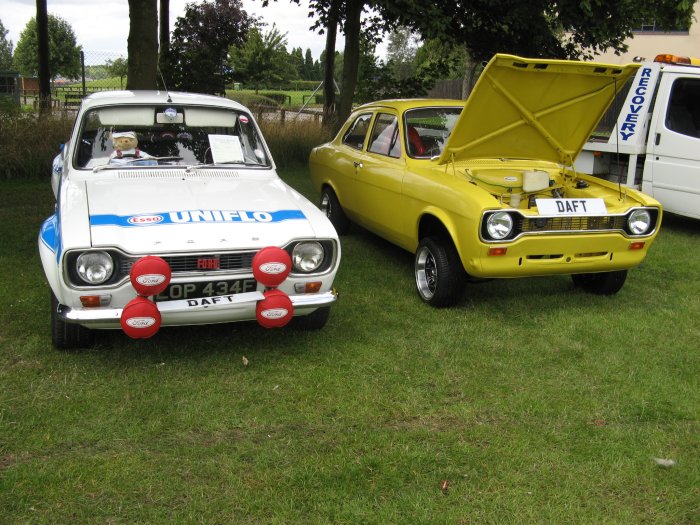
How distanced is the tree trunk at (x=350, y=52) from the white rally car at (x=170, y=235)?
25.0 feet

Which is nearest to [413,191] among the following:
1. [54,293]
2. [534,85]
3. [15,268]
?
[534,85]

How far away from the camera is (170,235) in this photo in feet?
12.5

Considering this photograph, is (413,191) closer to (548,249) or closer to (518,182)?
(518,182)

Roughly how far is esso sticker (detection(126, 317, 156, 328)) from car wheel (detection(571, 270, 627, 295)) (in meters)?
3.92

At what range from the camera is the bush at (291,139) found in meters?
13.0

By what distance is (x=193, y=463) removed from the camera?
3.10 metres

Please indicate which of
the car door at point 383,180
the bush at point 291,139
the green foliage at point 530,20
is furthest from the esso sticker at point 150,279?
the bush at point 291,139

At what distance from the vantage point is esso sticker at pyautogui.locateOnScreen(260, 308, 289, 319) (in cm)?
391

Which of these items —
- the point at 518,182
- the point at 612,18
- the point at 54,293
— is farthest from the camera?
the point at 612,18

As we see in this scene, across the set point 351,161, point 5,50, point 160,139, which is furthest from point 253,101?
point 5,50

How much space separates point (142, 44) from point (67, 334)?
5824mm

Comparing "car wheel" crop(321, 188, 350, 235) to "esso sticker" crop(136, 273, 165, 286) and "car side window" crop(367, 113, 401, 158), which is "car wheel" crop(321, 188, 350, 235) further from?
"esso sticker" crop(136, 273, 165, 286)

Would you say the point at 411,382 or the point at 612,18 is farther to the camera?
the point at 612,18

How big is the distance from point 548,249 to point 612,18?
8293mm
